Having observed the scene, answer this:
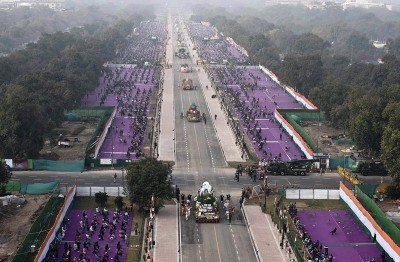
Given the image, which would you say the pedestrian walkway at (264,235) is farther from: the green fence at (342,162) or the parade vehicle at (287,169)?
the green fence at (342,162)

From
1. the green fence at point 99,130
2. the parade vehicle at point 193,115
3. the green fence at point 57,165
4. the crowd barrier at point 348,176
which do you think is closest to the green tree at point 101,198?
the green fence at point 57,165

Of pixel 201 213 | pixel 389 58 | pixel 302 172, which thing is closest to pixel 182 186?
pixel 201 213

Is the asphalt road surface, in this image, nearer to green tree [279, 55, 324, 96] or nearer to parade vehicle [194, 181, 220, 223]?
parade vehicle [194, 181, 220, 223]

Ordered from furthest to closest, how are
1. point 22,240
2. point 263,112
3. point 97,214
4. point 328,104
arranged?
1. point 263,112
2. point 328,104
3. point 97,214
4. point 22,240

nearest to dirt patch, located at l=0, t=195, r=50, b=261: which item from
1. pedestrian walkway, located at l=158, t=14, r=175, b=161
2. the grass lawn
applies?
the grass lawn

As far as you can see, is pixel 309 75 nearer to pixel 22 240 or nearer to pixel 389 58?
pixel 389 58

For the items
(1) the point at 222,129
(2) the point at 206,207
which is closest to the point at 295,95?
(1) the point at 222,129
